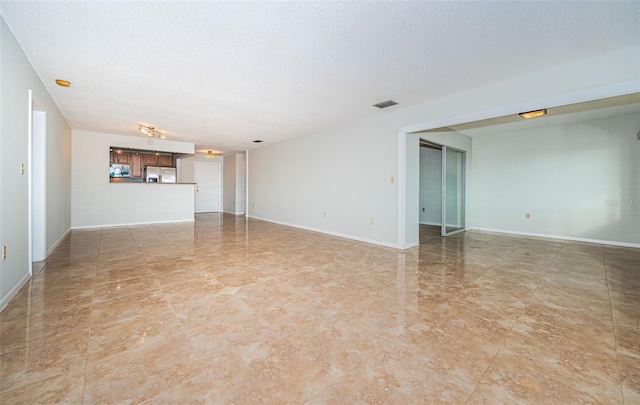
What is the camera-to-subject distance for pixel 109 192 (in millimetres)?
6570

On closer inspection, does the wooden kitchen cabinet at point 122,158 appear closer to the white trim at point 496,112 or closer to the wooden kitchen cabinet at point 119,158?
the wooden kitchen cabinet at point 119,158

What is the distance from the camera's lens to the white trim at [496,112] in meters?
2.55

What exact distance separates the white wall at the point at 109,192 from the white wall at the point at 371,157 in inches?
95.8

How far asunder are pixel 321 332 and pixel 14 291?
2.80 m

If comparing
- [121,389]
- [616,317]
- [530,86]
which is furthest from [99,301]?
[530,86]

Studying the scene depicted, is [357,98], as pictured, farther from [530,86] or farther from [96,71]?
[96,71]

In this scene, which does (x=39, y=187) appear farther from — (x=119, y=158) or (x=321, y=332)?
(x=119, y=158)

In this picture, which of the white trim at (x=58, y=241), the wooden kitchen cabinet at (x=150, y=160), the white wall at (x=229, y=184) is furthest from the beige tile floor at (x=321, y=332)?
the white wall at (x=229, y=184)

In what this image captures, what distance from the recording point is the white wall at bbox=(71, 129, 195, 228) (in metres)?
6.23

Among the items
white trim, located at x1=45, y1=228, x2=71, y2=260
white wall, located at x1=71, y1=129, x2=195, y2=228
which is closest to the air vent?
white trim, located at x1=45, y1=228, x2=71, y2=260

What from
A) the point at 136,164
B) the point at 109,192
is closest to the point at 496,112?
the point at 109,192

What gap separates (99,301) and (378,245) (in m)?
3.80

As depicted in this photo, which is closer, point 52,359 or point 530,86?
point 52,359

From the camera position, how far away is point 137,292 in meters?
2.54
